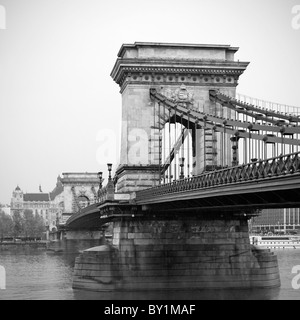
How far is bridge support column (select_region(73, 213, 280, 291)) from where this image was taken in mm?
66188

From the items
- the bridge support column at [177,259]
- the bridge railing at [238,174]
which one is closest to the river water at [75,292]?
the bridge support column at [177,259]

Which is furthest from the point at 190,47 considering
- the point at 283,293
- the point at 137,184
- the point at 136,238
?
the point at 283,293

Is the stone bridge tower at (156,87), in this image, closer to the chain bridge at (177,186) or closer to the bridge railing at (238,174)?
the chain bridge at (177,186)

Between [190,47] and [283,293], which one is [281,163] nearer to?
[283,293]

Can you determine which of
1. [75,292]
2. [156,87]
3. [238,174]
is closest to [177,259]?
[75,292]

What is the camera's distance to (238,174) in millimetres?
47375

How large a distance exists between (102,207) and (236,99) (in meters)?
13.7

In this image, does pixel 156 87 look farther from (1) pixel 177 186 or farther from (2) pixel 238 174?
(2) pixel 238 174

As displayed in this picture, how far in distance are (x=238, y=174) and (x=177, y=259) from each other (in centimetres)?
2120

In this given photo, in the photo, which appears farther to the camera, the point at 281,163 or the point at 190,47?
A: the point at 190,47

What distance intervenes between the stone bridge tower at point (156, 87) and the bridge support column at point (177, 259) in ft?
18.1

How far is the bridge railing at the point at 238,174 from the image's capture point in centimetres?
4078

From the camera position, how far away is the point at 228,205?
5319 centimetres
